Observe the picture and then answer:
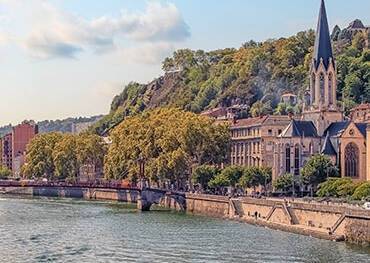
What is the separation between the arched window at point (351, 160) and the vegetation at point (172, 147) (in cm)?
1745

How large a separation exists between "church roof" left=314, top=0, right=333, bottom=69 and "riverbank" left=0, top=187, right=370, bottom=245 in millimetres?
24689

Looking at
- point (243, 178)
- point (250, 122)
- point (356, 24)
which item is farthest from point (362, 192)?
point (356, 24)

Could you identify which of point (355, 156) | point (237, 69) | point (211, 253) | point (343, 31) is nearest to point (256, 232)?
point (211, 253)

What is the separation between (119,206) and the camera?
114 meters

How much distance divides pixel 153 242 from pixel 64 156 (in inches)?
3832

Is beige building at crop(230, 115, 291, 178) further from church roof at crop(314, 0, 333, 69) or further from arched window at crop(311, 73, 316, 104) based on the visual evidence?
church roof at crop(314, 0, 333, 69)

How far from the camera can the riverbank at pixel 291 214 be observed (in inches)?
2507

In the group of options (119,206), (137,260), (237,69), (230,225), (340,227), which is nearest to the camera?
(137,260)

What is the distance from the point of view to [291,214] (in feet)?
247

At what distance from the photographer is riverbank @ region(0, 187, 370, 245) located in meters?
63.7

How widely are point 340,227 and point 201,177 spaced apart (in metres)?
50.0

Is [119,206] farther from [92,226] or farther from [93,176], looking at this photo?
[93,176]

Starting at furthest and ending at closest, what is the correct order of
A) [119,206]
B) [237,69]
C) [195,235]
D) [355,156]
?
[237,69], [119,206], [355,156], [195,235]

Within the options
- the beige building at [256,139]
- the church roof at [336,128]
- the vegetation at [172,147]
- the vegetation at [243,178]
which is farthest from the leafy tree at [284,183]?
the beige building at [256,139]
